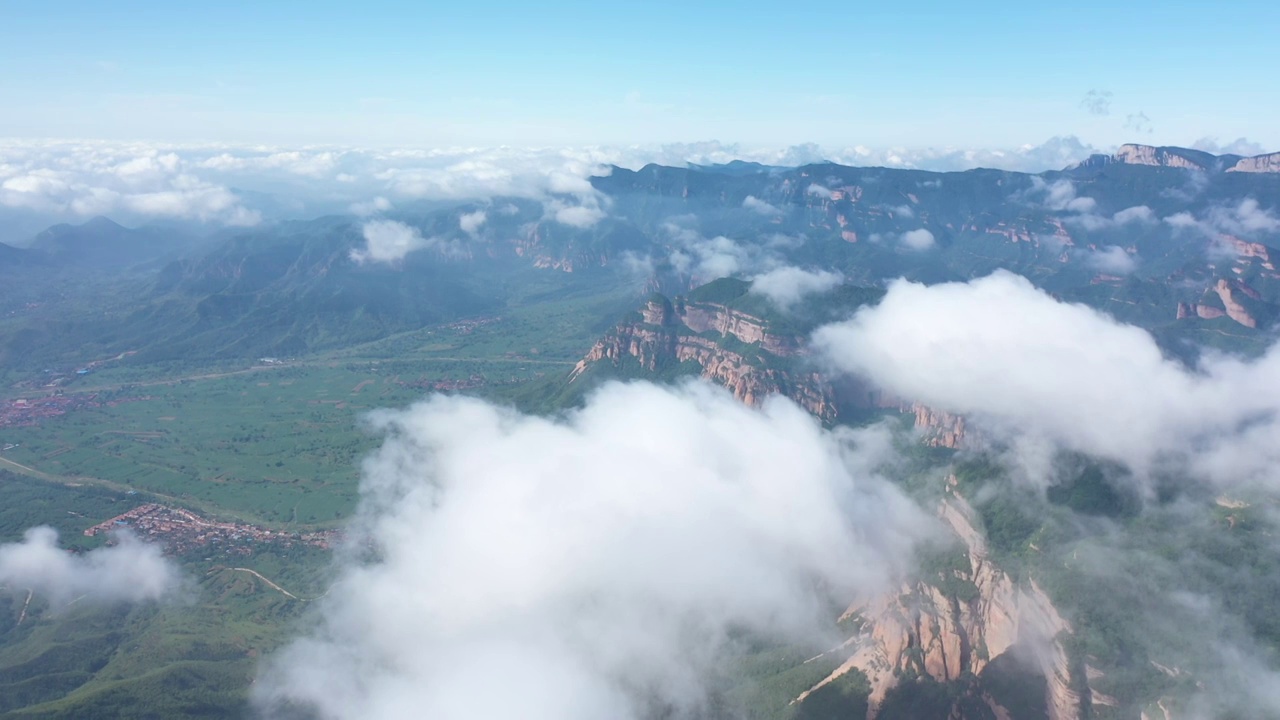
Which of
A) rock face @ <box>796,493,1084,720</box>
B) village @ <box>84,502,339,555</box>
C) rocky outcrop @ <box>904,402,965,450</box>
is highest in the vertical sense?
rocky outcrop @ <box>904,402,965,450</box>

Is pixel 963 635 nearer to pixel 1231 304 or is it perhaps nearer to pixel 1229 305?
pixel 1231 304

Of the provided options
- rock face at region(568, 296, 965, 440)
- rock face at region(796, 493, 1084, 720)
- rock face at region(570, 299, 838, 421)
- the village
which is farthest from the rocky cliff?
the village

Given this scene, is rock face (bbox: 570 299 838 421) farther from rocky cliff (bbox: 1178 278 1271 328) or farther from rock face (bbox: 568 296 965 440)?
rocky cliff (bbox: 1178 278 1271 328)

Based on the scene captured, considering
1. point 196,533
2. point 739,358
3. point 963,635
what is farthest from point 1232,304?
point 196,533

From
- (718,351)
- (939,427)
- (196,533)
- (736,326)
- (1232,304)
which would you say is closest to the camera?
(939,427)

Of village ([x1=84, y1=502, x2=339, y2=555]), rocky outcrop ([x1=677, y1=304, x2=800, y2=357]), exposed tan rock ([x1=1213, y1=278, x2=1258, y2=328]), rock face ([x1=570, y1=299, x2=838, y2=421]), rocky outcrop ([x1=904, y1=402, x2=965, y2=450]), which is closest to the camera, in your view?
rocky outcrop ([x1=904, y1=402, x2=965, y2=450])

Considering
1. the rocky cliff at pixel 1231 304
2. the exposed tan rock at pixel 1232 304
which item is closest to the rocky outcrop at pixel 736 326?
the rocky cliff at pixel 1231 304

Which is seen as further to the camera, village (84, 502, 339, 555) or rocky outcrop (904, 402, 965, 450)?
village (84, 502, 339, 555)
